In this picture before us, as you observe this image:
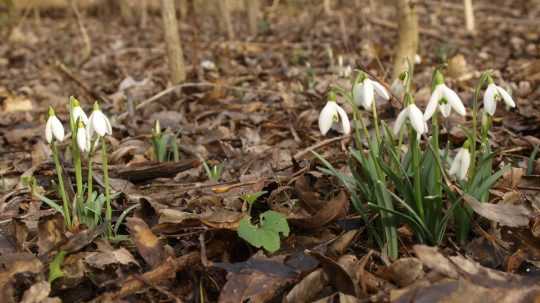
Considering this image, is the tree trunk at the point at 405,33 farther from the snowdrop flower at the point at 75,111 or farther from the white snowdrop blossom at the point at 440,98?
the snowdrop flower at the point at 75,111

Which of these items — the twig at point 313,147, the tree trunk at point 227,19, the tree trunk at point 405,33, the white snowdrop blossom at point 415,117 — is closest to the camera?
the white snowdrop blossom at point 415,117

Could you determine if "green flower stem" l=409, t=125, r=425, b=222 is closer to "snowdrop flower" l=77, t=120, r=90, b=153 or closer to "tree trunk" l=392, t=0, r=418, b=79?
"snowdrop flower" l=77, t=120, r=90, b=153

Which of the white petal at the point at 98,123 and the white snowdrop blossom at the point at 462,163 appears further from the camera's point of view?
the white petal at the point at 98,123

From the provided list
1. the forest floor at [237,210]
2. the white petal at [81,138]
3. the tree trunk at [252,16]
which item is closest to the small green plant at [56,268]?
the forest floor at [237,210]

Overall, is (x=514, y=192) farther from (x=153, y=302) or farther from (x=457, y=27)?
(x=457, y=27)

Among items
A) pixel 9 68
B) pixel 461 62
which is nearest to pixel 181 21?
pixel 9 68

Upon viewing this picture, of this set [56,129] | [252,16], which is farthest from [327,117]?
[252,16]
